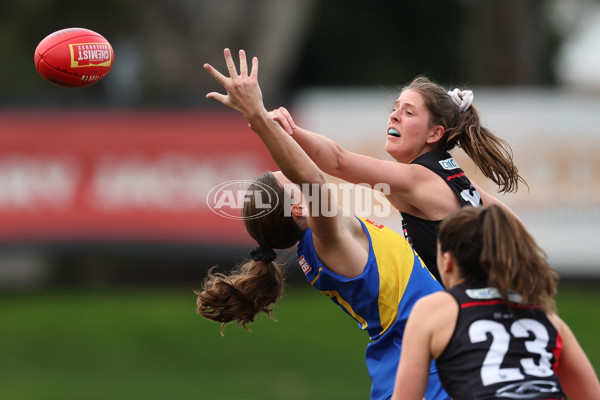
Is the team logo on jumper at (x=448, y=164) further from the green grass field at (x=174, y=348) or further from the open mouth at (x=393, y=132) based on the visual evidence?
the green grass field at (x=174, y=348)

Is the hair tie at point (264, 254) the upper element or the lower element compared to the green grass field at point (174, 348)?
upper

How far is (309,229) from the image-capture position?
15.4 ft

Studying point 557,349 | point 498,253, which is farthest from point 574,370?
point 498,253

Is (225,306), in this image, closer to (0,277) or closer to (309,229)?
(309,229)

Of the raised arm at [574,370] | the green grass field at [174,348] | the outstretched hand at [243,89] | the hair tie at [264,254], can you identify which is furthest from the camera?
the green grass field at [174,348]

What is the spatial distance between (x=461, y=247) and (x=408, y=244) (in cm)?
107

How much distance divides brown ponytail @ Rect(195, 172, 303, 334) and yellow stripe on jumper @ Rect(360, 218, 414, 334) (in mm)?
396

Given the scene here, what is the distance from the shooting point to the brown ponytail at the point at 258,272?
4.62 meters

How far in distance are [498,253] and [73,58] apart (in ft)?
8.18

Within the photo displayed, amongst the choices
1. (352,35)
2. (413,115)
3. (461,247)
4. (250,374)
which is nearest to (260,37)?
(352,35)

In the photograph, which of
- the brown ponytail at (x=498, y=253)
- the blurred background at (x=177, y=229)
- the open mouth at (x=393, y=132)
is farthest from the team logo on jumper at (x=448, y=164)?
the blurred background at (x=177, y=229)

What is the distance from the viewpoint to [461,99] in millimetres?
5078

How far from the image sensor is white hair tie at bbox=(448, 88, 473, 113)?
5.05 m

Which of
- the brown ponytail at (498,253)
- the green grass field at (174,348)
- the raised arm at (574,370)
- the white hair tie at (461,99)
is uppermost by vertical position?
the white hair tie at (461,99)
